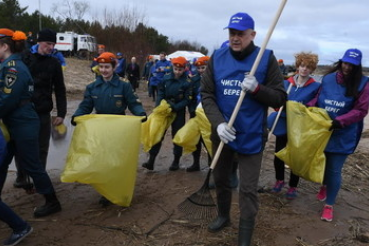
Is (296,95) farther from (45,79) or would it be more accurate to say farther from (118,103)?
(45,79)

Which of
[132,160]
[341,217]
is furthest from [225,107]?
[341,217]

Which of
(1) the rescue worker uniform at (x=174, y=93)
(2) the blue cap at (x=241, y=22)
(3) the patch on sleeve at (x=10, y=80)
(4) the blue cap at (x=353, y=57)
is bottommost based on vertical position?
(1) the rescue worker uniform at (x=174, y=93)

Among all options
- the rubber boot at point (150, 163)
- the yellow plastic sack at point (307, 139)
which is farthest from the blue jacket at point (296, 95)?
the rubber boot at point (150, 163)

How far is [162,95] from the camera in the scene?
15.8 ft

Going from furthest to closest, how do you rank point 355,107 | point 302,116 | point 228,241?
point 302,116, point 355,107, point 228,241

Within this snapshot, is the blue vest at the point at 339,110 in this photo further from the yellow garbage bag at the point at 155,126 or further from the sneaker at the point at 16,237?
the sneaker at the point at 16,237

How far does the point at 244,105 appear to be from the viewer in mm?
2641

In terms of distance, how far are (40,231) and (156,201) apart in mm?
1256

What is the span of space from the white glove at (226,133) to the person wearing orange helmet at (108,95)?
4.21 ft

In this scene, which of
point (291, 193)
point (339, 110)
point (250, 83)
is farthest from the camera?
point (291, 193)

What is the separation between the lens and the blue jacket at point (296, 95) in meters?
3.76

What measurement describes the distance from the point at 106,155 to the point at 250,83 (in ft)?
5.09

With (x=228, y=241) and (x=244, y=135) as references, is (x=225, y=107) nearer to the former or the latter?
(x=244, y=135)

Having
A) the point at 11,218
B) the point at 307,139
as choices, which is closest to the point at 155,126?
the point at 307,139
